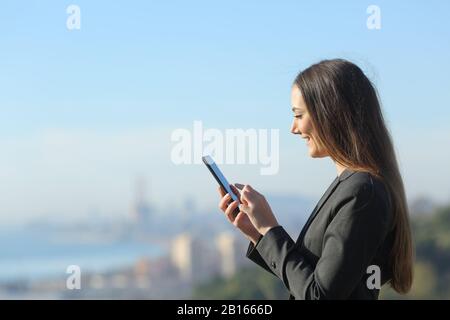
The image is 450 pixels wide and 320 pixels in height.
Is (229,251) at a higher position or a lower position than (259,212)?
lower

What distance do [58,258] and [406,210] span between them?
199ft

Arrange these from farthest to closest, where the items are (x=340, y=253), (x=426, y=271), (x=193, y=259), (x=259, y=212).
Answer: (x=193, y=259), (x=426, y=271), (x=259, y=212), (x=340, y=253)

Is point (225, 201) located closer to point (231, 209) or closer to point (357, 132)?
point (231, 209)

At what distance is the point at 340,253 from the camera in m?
1.86

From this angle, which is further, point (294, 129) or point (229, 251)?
point (229, 251)

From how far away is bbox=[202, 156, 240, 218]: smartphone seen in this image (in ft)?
6.83

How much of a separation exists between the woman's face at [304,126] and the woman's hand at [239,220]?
0.21 metres

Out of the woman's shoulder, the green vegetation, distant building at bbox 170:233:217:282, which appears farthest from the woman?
distant building at bbox 170:233:217:282

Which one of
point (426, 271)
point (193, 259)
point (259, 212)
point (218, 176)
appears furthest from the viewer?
point (193, 259)

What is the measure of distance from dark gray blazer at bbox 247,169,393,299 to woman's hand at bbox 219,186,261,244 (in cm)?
3

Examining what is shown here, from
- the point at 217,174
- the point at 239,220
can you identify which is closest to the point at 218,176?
the point at 217,174

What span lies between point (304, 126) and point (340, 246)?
→ 298 mm

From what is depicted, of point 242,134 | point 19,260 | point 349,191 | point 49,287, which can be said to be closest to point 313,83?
point 349,191

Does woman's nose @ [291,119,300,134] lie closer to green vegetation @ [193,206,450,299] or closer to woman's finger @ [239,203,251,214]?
woman's finger @ [239,203,251,214]
